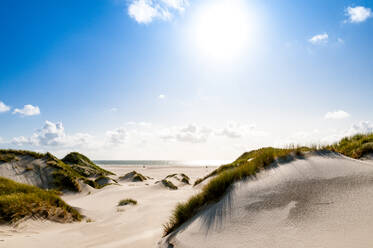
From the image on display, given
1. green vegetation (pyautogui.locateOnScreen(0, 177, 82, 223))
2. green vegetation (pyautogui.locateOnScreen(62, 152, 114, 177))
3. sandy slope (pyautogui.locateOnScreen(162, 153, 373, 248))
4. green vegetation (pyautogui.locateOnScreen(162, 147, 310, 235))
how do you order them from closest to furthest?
sandy slope (pyautogui.locateOnScreen(162, 153, 373, 248)), green vegetation (pyautogui.locateOnScreen(162, 147, 310, 235)), green vegetation (pyautogui.locateOnScreen(0, 177, 82, 223)), green vegetation (pyautogui.locateOnScreen(62, 152, 114, 177))

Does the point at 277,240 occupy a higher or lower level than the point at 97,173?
higher

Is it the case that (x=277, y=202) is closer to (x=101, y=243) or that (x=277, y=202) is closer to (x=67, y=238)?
(x=101, y=243)

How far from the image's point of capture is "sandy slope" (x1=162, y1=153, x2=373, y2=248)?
226 centimetres

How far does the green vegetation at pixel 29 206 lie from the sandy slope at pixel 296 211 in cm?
421

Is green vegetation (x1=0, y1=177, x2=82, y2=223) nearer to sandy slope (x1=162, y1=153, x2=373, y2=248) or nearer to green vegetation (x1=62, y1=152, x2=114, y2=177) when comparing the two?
sandy slope (x1=162, y1=153, x2=373, y2=248)

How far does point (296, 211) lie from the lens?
2795 millimetres

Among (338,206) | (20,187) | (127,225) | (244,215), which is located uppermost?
(338,206)

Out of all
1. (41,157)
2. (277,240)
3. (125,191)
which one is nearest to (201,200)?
(277,240)

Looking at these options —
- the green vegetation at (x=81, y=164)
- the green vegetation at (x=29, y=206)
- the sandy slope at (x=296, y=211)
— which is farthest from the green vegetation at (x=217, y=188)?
the green vegetation at (x=81, y=164)

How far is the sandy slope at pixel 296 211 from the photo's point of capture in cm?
226

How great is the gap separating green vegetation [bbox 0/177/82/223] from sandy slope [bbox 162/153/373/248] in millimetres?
4212

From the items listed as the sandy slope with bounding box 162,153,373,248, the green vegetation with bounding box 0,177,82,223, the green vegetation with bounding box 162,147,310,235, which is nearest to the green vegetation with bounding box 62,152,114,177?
the green vegetation with bounding box 0,177,82,223

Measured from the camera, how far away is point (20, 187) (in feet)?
20.7

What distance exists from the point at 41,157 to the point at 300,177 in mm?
17016
